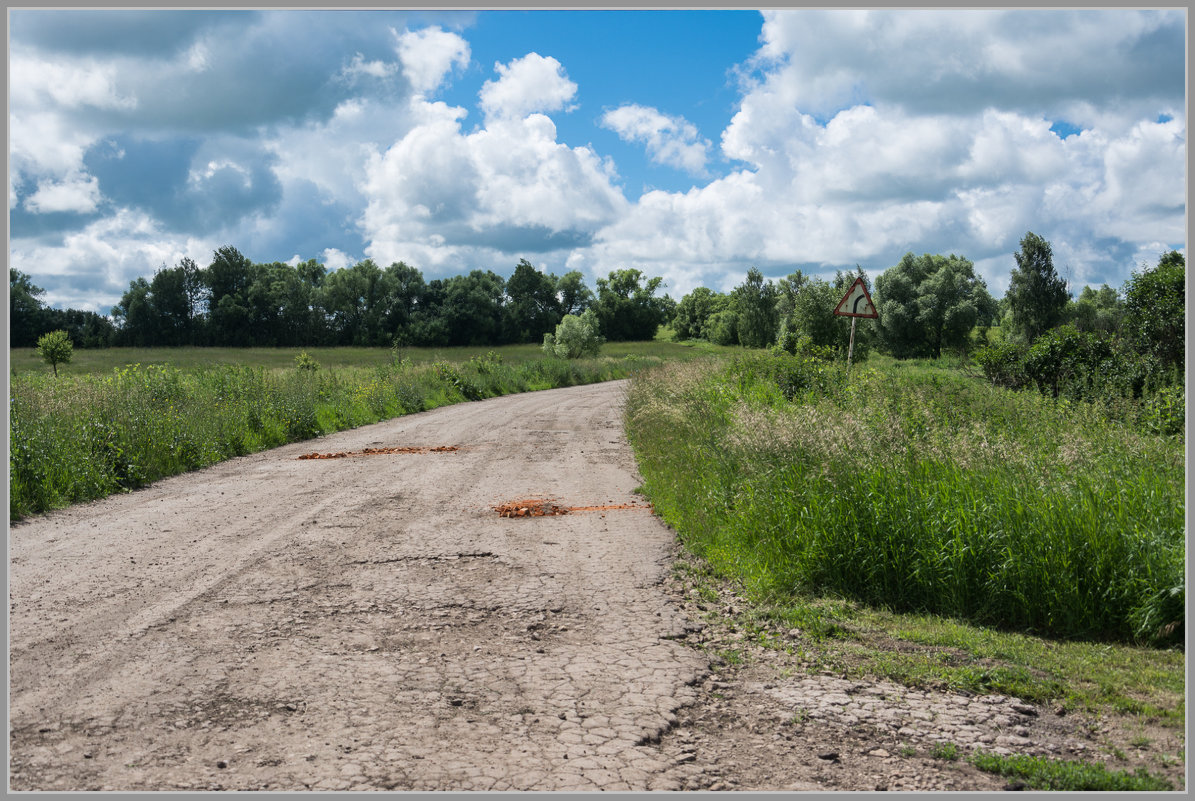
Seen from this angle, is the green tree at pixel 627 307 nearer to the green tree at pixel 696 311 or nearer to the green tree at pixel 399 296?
the green tree at pixel 696 311

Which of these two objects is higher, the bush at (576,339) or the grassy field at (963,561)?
the bush at (576,339)

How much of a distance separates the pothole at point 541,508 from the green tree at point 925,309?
59389 mm

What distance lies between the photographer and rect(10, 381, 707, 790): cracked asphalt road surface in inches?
125

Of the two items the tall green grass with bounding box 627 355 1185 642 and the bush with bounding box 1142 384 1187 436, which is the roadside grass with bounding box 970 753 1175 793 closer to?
the tall green grass with bounding box 627 355 1185 642

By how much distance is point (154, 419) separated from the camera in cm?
1201

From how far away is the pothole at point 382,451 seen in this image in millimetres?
13202

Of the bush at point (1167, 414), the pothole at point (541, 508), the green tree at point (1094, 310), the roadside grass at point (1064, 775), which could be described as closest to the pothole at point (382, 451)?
the pothole at point (541, 508)

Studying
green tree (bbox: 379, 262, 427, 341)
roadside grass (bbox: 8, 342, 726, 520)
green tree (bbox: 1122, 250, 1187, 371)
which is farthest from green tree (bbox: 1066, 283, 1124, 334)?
green tree (bbox: 379, 262, 427, 341)

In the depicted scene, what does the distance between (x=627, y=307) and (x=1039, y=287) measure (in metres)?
60.1

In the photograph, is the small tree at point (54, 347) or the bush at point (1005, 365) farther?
the small tree at point (54, 347)

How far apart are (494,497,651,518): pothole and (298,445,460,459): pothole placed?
200 inches

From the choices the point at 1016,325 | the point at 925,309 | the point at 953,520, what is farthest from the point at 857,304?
the point at 1016,325

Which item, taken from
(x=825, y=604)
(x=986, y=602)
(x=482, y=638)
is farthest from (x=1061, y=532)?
(x=482, y=638)

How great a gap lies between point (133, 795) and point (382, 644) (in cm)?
187
